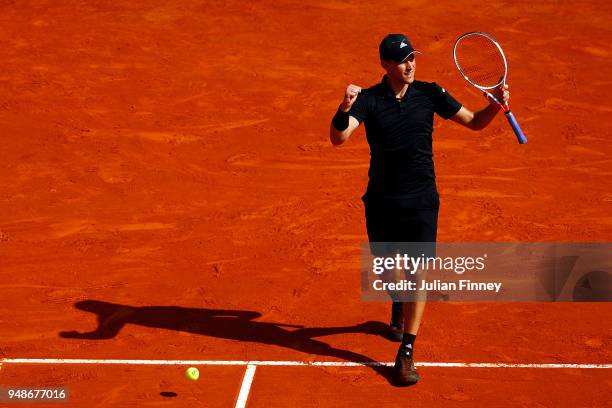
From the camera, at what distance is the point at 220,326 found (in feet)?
24.5

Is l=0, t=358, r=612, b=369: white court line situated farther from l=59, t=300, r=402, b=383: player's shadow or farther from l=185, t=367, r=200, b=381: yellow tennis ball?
l=185, t=367, r=200, b=381: yellow tennis ball

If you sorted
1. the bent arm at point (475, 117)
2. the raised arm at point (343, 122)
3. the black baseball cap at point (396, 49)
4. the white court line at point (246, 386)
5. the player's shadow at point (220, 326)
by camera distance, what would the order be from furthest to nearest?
1. the player's shadow at point (220, 326)
2. the bent arm at point (475, 117)
3. the white court line at point (246, 386)
4. the black baseball cap at point (396, 49)
5. the raised arm at point (343, 122)

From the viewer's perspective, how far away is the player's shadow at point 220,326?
283 inches

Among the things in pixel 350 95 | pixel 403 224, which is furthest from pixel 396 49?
pixel 403 224

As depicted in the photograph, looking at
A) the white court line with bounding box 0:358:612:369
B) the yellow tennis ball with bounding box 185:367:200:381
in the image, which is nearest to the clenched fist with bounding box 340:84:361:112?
the white court line with bounding box 0:358:612:369

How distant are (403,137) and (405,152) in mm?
111

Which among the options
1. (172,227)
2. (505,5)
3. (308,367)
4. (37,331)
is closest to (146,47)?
(172,227)

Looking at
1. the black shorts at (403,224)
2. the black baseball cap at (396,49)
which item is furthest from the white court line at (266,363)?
the black baseball cap at (396,49)

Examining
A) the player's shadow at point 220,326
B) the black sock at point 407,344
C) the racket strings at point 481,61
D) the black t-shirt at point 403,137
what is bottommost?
the player's shadow at point 220,326

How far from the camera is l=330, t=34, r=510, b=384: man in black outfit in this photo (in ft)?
20.9

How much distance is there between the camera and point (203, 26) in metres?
14.3

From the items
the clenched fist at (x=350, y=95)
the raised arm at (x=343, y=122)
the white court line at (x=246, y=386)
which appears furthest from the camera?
the white court line at (x=246, y=386)

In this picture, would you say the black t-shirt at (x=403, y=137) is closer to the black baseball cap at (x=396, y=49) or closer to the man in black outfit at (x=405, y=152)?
the man in black outfit at (x=405, y=152)

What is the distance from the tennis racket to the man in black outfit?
0.33m
